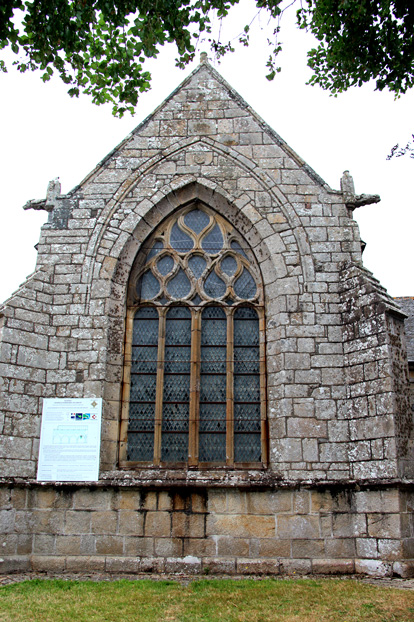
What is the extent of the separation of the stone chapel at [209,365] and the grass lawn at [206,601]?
798 millimetres

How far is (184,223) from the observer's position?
30.7 ft

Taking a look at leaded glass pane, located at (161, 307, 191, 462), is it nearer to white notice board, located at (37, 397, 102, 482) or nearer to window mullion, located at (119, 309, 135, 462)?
window mullion, located at (119, 309, 135, 462)

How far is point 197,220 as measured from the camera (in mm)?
9406

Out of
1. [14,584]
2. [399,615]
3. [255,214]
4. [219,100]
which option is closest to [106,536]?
[14,584]

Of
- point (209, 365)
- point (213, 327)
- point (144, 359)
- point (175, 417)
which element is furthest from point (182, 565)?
point (213, 327)

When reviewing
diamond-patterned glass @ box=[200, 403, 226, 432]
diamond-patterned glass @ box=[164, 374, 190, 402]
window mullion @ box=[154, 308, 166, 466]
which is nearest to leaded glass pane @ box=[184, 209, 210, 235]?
window mullion @ box=[154, 308, 166, 466]

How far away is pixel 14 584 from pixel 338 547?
12.6ft

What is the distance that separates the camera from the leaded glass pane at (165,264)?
919 centimetres

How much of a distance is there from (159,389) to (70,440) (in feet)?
4.60

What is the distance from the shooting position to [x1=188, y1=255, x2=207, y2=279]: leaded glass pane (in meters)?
9.15

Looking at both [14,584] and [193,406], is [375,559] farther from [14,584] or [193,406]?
[14,584]

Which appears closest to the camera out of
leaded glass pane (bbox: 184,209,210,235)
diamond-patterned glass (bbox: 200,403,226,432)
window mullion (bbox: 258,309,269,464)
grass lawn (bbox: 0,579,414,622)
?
grass lawn (bbox: 0,579,414,622)

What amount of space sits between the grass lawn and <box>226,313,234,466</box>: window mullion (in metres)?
1.79

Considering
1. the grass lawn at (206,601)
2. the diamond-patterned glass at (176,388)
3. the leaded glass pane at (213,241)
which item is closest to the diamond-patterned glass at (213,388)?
the diamond-patterned glass at (176,388)
